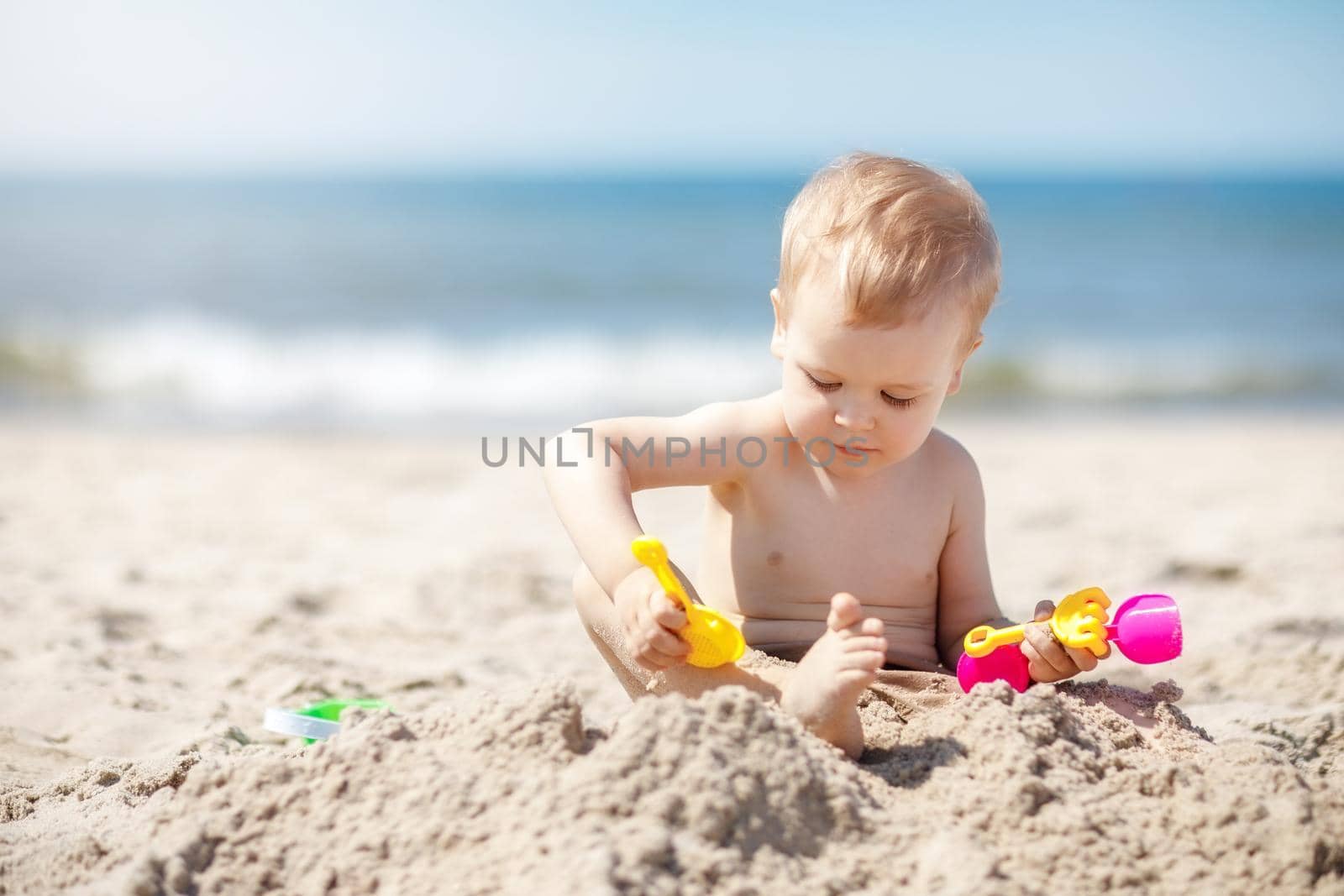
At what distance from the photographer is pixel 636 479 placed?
215cm

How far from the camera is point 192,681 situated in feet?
9.35

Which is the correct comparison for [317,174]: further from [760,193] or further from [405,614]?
[405,614]

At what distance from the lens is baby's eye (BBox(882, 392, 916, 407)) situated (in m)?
2.02

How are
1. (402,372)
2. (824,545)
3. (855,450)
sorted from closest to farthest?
(855,450), (824,545), (402,372)

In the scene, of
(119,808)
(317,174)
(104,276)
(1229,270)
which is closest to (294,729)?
(119,808)

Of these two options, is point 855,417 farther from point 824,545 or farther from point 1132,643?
point 1132,643

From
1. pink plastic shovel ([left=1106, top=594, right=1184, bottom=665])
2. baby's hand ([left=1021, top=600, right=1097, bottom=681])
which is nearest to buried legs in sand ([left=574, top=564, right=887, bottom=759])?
baby's hand ([left=1021, top=600, right=1097, bottom=681])

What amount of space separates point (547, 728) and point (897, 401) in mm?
841

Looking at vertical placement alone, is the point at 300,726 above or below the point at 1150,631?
below

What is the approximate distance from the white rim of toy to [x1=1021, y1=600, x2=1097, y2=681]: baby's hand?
1328mm

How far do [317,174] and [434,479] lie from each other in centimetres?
4370

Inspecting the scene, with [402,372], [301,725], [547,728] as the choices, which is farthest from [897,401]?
[402,372]

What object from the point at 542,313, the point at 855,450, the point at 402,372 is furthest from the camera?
the point at 542,313

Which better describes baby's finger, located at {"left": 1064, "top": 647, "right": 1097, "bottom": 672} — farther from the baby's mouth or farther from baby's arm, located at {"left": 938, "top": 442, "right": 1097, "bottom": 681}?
the baby's mouth
